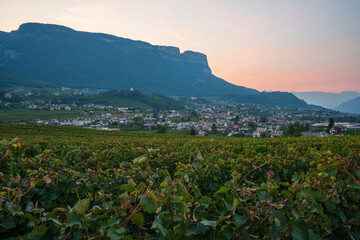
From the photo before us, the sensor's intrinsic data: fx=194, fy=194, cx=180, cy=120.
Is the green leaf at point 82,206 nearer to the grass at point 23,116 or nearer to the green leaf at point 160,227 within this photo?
the green leaf at point 160,227

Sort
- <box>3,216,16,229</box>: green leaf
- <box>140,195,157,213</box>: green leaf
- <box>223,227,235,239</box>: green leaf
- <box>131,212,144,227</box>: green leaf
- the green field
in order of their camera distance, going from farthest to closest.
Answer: the green field → <box>3,216,16,229</box>: green leaf → <box>223,227,235,239</box>: green leaf → <box>131,212,144,227</box>: green leaf → <box>140,195,157,213</box>: green leaf

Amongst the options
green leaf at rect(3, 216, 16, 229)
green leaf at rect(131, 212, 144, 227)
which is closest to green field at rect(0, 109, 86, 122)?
green leaf at rect(3, 216, 16, 229)

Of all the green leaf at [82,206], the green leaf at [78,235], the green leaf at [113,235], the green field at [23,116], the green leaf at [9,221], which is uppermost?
the green leaf at [82,206]

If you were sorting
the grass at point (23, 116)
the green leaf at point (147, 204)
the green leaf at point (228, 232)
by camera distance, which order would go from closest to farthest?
the green leaf at point (147, 204)
the green leaf at point (228, 232)
the grass at point (23, 116)

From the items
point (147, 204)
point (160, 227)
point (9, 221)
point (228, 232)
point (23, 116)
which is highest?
point (147, 204)

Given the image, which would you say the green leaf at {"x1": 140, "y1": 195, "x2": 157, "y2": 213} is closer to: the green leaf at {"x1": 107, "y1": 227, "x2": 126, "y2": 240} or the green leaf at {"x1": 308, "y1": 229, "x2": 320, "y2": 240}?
the green leaf at {"x1": 107, "y1": 227, "x2": 126, "y2": 240}

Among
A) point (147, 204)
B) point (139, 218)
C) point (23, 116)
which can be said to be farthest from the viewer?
point (23, 116)

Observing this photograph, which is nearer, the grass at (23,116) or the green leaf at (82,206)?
the green leaf at (82,206)

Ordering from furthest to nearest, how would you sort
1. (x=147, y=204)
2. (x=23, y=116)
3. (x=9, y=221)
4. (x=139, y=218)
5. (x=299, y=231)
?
(x=23, y=116) → (x=9, y=221) → (x=299, y=231) → (x=139, y=218) → (x=147, y=204)

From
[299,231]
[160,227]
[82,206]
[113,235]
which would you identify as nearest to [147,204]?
[160,227]

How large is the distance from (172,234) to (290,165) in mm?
3911

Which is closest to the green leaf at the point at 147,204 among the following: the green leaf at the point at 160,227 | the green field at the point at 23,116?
the green leaf at the point at 160,227

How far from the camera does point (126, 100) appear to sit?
149 m

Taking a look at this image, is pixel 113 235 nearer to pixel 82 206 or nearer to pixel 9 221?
pixel 82 206
